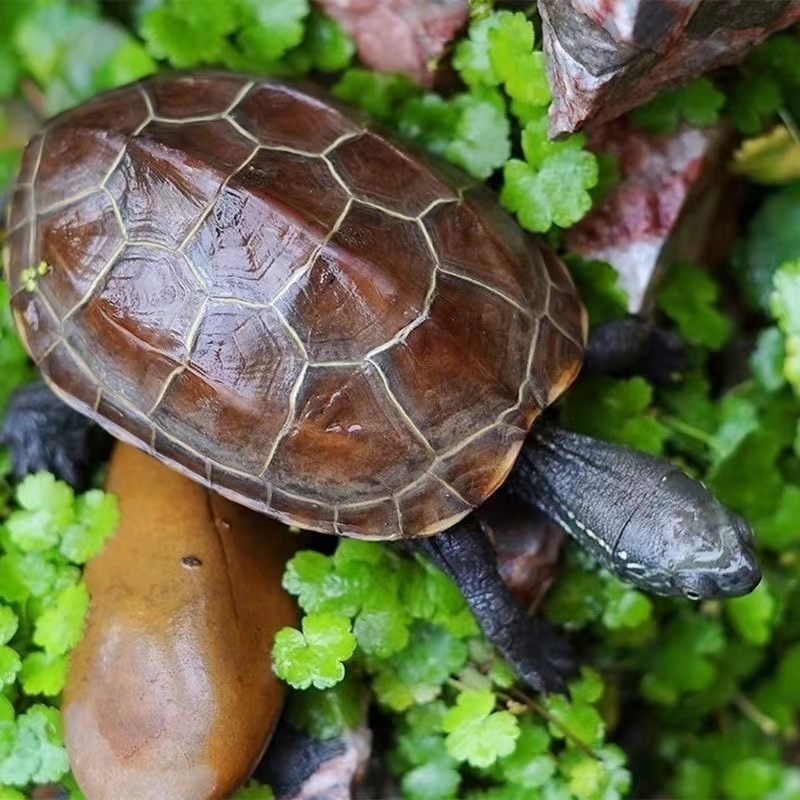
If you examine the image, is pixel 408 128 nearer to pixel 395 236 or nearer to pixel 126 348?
pixel 395 236

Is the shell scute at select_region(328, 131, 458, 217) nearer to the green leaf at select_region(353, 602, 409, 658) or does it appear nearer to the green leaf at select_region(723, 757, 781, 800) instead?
the green leaf at select_region(353, 602, 409, 658)

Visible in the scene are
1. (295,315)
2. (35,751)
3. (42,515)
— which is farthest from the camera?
(42,515)

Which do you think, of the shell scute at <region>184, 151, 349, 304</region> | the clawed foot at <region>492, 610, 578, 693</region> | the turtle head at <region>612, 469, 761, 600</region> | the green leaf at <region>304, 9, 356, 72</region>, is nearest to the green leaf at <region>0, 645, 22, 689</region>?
the shell scute at <region>184, 151, 349, 304</region>

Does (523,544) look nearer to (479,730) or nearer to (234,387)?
(479,730)

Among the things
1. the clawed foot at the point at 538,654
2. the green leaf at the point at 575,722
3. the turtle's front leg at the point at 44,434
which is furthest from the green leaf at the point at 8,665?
the green leaf at the point at 575,722

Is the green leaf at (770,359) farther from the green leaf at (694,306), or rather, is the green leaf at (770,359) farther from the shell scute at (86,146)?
the shell scute at (86,146)

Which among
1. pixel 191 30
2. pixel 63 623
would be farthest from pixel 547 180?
pixel 63 623
